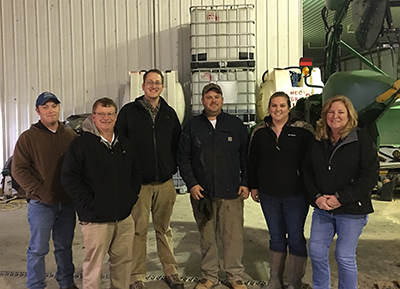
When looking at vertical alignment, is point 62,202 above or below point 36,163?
below

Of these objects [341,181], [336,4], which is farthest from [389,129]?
[341,181]

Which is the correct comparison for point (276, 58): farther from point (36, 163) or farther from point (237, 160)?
point (36, 163)

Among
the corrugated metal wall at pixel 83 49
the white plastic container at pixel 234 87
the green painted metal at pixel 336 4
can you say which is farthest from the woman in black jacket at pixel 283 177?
the corrugated metal wall at pixel 83 49

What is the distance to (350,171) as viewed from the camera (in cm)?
188

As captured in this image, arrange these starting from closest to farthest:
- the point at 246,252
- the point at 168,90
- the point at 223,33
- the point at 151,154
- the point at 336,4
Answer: the point at 151,154, the point at 336,4, the point at 246,252, the point at 223,33, the point at 168,90

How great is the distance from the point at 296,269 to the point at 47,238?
5.89 ft

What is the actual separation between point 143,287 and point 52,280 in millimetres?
845

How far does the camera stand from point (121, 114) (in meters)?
2.46

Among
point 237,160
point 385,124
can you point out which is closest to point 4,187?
point 237,160

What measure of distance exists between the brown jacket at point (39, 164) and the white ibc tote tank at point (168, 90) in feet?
11.5

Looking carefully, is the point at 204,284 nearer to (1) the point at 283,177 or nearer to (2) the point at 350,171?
(1) the point at 283,177

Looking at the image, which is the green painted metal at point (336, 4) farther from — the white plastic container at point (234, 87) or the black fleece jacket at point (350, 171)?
the white plastic container at point (234, 87)

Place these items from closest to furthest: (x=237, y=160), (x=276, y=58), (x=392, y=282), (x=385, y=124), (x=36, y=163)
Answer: (x=36, y=163) → (x=237, y=160) → (x=392, y=282) → (x=385, y=124) → (x=276, y=58)

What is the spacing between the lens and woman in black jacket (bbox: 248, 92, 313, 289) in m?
2.19
